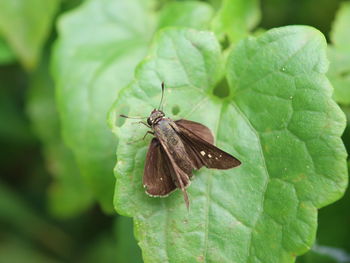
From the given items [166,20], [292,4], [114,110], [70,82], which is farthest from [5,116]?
[292,4]

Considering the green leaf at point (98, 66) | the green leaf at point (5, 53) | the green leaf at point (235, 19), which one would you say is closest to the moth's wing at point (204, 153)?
the green leaf at point (98, 66)

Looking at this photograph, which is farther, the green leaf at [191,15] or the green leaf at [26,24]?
the green leaf at [26,24]

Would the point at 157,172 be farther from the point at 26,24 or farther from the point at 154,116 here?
the point at 26,24

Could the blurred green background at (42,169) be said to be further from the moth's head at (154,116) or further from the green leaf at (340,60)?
the moth's head at (154,116)

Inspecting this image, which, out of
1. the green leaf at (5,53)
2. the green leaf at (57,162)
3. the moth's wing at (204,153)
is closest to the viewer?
the moth's wing at (204,153)

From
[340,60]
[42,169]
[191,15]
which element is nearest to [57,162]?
[42,169]

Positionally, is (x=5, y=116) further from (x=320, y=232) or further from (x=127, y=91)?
(x=320, y=232)

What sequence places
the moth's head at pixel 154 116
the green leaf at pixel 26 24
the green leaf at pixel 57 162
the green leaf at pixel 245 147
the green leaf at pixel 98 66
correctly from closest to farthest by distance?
the green leaf at pixel 245 147
the moth's head at pixel 154 116
the green leaf at pixel 98 66
the green leaf at pixel 26 24
the green leaf at pixel 57 162
